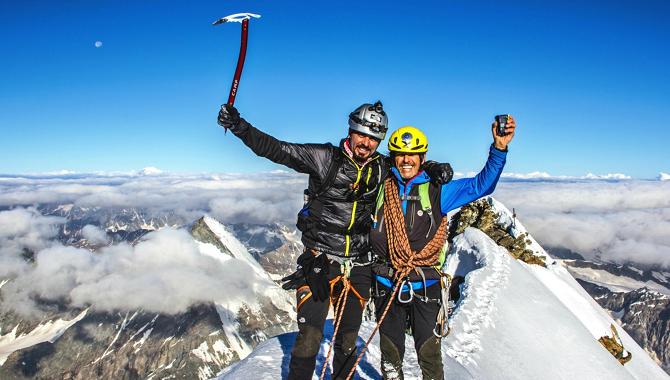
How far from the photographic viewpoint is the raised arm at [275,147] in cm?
577

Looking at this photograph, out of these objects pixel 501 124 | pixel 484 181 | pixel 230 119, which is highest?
pixel 501 124

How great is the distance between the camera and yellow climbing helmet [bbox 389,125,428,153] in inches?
266

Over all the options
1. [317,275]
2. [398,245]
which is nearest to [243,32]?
[317,275]

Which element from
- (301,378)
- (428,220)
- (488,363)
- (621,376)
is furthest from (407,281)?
(621,376)

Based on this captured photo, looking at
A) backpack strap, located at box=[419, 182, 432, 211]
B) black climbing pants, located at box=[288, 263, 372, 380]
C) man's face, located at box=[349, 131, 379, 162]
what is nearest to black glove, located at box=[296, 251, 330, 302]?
black climbing pants, located at box=[288, 263, 372, 380]

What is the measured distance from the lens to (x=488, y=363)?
11.7 meters

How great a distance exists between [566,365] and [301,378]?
37.5 ft

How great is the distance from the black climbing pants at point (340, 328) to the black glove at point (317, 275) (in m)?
0.17

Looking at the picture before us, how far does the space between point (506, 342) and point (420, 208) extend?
9.35 meters

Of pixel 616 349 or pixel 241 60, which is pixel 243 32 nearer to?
pixel 241 60

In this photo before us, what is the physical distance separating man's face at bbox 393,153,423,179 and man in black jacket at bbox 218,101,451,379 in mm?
298

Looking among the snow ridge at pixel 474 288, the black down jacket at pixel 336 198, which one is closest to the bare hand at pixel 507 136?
the black down jacket at pixel 336 198

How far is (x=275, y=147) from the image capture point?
6.21 meters

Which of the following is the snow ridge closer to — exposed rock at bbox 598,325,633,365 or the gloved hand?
exposed rock at bbox 598,325,633,365
